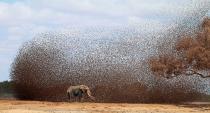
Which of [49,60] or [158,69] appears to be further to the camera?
[49,60]

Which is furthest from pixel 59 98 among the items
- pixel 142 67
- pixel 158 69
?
pixel 158 69

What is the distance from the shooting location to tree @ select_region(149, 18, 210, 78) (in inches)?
1516

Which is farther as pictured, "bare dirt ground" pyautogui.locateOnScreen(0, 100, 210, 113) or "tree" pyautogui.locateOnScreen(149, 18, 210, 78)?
"tree" pyautogui.locateOnScreen(149, 18, 210, 78)

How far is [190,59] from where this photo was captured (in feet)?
129

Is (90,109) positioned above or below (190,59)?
below

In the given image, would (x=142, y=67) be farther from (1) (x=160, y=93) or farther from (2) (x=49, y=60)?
(2) (x=49, y=60)

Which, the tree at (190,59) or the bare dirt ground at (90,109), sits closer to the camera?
the bare dirt ground at (90,109)

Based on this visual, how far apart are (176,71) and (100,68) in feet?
30.2

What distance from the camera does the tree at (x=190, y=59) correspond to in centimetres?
3850

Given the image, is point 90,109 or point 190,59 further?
point 190,59

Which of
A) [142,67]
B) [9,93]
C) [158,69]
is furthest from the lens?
[9,93]

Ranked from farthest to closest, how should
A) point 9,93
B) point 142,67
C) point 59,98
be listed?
point 9,93, point 59,98, point 142,67

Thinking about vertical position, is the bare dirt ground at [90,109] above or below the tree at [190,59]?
below

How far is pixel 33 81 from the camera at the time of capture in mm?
49469
